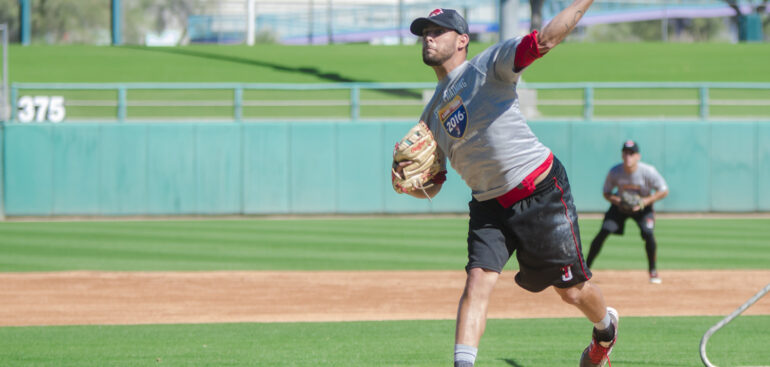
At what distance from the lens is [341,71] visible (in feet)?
112

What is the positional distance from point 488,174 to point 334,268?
7.88 meters

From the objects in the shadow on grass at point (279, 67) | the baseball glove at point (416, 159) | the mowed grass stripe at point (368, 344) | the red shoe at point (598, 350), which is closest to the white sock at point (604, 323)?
the red shoe at point (598, 350)

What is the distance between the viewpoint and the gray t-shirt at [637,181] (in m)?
11.2

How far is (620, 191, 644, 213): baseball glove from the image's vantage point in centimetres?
1098

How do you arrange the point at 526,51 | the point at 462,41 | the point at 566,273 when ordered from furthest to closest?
the point at 566,273
the point at 462,41
the point at 526,51

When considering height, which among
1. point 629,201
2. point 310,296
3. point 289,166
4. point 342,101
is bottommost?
point 310,296

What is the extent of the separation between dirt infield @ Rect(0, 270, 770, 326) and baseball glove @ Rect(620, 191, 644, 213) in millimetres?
912

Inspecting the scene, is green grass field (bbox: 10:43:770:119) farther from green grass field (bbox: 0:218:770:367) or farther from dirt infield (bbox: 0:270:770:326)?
dirt infield (bbox: 0:270:770:326)

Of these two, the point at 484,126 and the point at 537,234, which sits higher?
the point at 484,126

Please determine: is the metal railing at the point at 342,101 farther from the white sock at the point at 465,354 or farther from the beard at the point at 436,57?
the white sock at the point at 465,354

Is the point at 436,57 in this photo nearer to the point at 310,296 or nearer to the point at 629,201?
the point at 310,296

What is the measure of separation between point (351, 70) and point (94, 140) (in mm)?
15380

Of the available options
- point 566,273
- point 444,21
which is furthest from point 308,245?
point 444,21

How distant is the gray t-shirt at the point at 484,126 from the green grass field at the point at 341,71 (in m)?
20.3
